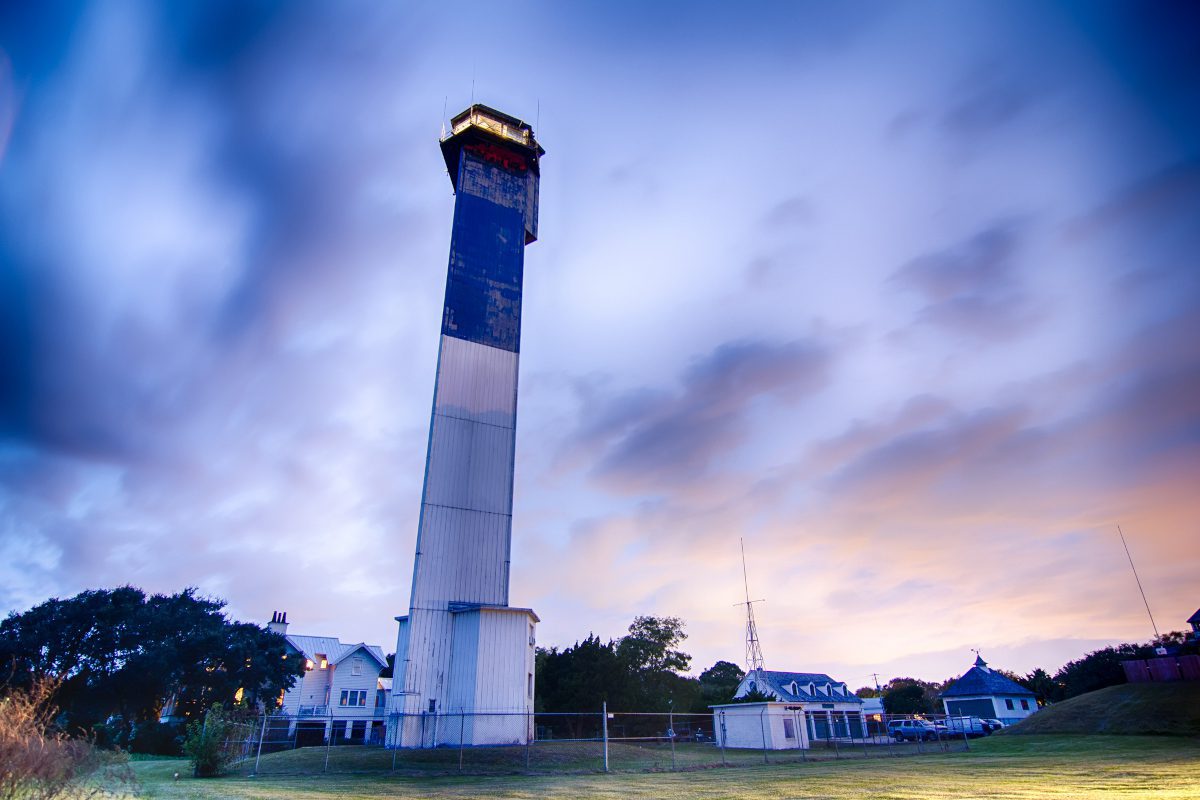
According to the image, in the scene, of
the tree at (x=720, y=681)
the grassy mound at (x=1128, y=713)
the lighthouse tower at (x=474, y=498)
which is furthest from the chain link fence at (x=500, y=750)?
the tree at (x=720, y=681)

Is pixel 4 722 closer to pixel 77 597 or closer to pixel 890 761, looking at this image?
pixel 890 761

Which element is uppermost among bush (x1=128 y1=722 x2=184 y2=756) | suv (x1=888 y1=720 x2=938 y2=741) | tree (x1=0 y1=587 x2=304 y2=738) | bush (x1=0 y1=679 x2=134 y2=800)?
tree (x1=0 y1=587 x2=304 y2=738)

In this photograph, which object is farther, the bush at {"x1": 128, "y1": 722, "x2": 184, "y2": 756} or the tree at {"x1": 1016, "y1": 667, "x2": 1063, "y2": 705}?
the tree at {"x1": 1016, "y1": 667, "x2": 1063, "y2": 705}

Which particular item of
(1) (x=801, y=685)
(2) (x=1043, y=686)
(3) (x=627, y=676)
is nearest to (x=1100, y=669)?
(2) (x=1043, y=686)

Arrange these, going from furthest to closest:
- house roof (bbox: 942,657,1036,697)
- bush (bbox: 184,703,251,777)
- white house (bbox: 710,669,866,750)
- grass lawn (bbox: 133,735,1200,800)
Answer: house roof (bbox: 942,657,1036,697) → white house (bbox: 710,669,866,750) → bush (bbox: 184,703,251,777) → grass lawn (bbox: 133,735,1200,800)

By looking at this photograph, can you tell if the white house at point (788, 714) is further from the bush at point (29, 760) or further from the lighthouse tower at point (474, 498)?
the bush at point (29, 760)

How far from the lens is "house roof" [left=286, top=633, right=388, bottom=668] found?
4697cm

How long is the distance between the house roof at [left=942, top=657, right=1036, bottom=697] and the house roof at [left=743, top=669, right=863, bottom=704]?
34.6 ft

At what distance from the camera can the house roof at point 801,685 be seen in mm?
55031

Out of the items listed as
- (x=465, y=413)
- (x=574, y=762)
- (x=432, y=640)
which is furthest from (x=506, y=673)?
(x=465, y=413)

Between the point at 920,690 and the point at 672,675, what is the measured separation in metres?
31.9

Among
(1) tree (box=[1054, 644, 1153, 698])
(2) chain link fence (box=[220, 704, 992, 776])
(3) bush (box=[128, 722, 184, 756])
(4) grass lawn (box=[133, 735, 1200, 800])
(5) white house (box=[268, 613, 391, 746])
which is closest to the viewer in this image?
(4) grass lawn (box=[133, 735, 1200, 800])

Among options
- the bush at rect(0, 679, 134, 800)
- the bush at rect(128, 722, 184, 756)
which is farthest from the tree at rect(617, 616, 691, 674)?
the bush at rect(0, 679, 134, 800)

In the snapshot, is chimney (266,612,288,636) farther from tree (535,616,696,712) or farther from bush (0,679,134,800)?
bush (0,679,134,800)
